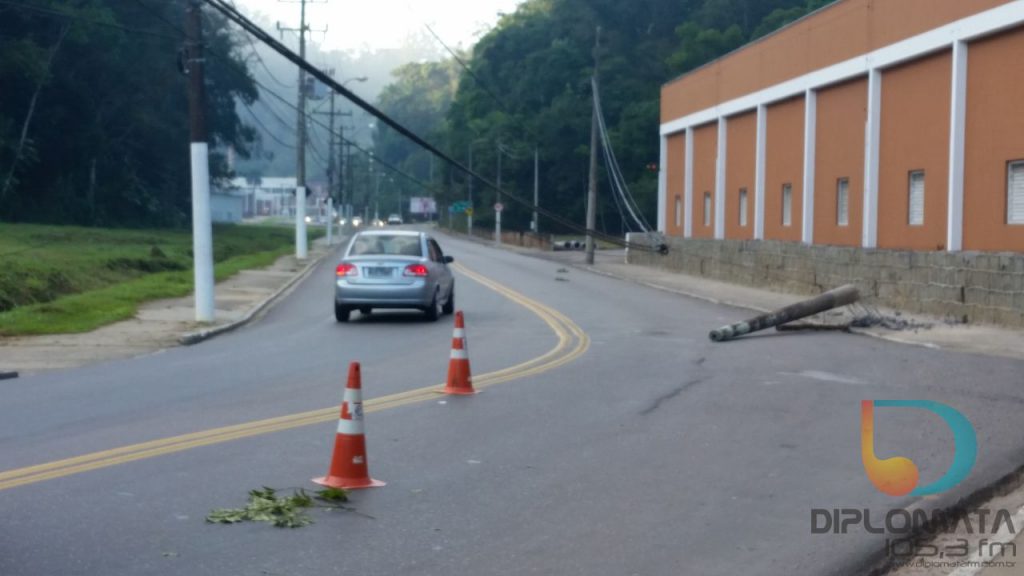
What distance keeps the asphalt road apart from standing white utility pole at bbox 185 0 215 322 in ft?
11.6

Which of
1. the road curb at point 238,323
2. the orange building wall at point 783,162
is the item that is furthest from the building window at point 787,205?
the road curb at point 238,323

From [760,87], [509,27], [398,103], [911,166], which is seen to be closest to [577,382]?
[911,166]

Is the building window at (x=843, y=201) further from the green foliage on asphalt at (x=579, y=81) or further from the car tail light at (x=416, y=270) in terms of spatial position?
Answer: the green foliage on asphalt at (x=579, y=81)

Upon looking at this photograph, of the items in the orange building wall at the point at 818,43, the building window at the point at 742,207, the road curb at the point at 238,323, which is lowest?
the road curb at the point at 238,323

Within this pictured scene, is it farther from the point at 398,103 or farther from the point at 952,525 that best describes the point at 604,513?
the point at 398,103

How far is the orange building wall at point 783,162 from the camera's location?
35.5 metres

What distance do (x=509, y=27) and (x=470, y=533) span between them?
101 meters

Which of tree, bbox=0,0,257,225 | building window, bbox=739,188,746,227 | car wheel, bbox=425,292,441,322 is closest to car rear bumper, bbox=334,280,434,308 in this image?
car wheel, bbox=425,292,441,322

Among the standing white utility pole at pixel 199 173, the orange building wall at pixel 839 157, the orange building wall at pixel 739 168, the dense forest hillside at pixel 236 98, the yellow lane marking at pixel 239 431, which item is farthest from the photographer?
the dense forest hillside at pixel 236 98

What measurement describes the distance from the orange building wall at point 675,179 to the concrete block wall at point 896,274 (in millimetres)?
9335

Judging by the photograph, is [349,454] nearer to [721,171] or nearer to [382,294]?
[382,294]

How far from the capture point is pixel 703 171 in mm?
45938

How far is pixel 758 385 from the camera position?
1434 cm

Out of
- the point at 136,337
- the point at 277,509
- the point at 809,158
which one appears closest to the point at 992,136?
the point at 809,158
